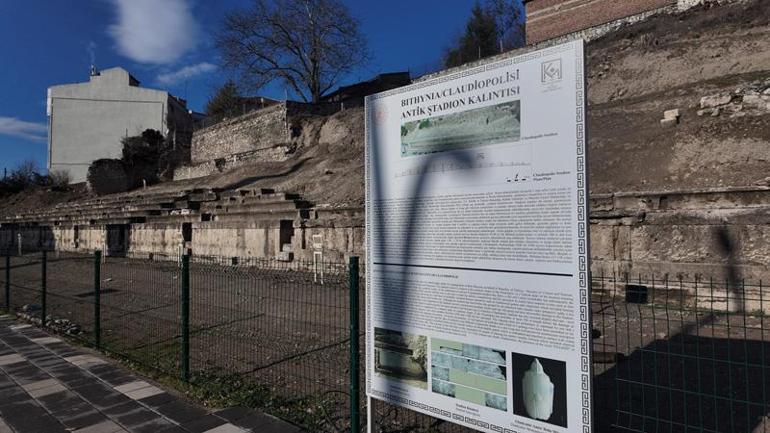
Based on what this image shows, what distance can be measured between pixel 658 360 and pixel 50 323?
32.9 feet

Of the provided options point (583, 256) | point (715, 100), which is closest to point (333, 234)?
point (715, 100)

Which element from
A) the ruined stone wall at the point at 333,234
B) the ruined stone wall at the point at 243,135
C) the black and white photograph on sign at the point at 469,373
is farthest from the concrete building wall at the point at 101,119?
the black and white photograph on sign at the point at 469,373

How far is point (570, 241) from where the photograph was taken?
2654 mm

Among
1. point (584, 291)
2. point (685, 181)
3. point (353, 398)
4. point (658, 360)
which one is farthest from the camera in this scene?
point (685, 181)

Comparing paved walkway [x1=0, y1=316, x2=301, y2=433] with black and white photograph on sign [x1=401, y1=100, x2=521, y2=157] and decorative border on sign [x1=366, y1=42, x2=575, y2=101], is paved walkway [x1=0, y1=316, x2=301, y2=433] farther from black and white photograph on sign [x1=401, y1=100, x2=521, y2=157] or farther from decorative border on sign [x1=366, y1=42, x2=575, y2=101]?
decorative border on sign [x1=366, y1=42, x2=575, y2=101]

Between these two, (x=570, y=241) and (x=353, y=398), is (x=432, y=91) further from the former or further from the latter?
(x=353, y=398)

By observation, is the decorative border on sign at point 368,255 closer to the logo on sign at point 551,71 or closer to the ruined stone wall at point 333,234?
the logo on sign at point 551,71

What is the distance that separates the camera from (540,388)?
9.20ft

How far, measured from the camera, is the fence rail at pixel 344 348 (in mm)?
4203

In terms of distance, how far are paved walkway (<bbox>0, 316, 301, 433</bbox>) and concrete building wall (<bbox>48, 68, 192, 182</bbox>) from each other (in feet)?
175

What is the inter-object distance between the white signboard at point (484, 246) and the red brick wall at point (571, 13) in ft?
90.0

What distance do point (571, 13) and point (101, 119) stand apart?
164 ft

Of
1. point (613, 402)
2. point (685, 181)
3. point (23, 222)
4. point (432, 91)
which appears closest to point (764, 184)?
point (685, 181)

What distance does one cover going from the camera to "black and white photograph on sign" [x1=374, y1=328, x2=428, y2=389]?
3.44 meters
